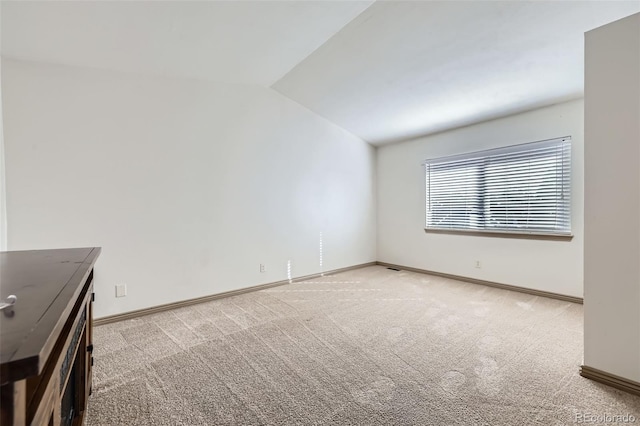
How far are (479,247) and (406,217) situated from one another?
1267 mm

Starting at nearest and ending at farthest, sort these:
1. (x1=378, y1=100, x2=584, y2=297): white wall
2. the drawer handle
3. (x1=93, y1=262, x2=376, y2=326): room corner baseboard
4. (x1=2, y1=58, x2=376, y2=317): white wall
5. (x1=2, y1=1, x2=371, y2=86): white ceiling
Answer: the drawer handle
(x1=2, y1=1, x2=371, y2=86): white ceiling
(x1=2, y1=58, x2=376, y2=317): white wall
(x1=93, y1=262, x2=376, y2=326): room corner baseboard
(x1=378, y1=100, x2=584, y2=297): white wall

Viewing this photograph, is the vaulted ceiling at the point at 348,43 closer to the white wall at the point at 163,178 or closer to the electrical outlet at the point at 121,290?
the white wall at the point at 163,178

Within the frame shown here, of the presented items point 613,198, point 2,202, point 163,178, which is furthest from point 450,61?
point 2,202

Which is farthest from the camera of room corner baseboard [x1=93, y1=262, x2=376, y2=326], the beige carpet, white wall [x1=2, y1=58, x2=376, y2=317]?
room corner baseboard [x1=93, y1=262, x2=376, y2=326]

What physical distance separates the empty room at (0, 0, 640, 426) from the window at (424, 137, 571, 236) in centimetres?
3

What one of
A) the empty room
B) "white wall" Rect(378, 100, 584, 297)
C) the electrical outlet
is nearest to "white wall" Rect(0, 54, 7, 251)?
the empty room

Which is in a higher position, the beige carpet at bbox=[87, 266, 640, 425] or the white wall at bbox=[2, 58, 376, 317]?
the white wall at bbox=[2, 58, 376, 317]

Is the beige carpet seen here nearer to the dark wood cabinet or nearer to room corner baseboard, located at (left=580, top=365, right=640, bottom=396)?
room corner baseboard, located at (left=580, top=365, right=640, bottom=396)

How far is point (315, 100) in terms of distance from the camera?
4.13 m

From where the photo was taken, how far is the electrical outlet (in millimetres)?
2875

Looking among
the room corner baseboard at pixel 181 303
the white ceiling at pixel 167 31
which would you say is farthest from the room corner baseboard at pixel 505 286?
the white ceiling at pixel 167 31

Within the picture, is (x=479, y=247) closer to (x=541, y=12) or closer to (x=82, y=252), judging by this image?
(x=541, y=12)

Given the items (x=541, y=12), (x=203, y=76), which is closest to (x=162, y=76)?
(x=203, y=76)

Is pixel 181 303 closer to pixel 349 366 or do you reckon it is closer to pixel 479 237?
pixel 349 366
